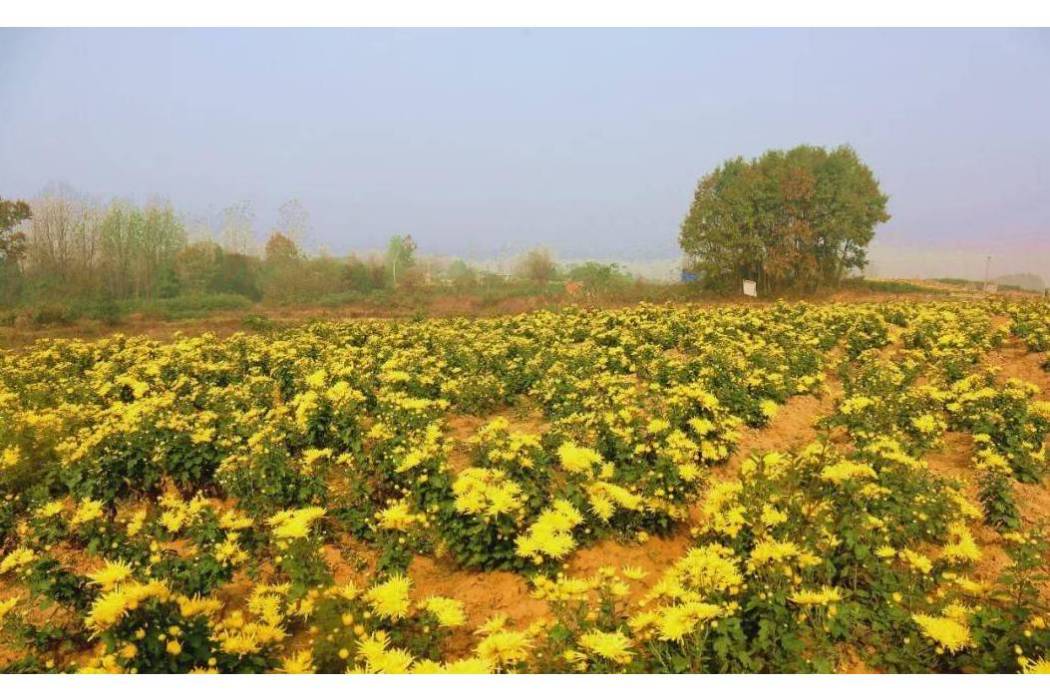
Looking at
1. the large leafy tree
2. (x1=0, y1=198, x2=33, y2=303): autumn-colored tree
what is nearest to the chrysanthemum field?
(x1=0, y1=198, x2=33, y2=303): autumn-colored tree

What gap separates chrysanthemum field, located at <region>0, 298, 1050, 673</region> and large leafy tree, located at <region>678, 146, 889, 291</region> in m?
23.3

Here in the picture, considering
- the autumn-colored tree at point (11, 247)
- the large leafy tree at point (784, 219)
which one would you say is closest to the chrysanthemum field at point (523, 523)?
the autumn-colored tree at point (11, 247)

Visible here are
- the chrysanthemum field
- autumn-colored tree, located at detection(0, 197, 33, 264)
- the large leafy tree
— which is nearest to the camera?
the chrysanthemum field

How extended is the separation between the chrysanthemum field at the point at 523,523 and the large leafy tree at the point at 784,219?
23.3m

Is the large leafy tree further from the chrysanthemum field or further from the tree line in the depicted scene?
the chrysanthemum field

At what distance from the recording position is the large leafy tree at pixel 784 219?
31.3 m

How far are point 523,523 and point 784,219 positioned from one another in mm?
30993

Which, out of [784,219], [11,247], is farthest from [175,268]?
[784,219]

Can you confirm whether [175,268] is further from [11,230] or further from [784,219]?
[784,219]

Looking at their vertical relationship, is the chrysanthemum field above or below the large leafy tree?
below

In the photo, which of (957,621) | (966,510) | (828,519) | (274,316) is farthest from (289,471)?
(274,316)

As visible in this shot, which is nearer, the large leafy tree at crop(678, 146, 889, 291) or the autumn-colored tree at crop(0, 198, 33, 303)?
the autumn-colored tree at crop(0, 198, 33, 303)

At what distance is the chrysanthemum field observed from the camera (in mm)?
3223

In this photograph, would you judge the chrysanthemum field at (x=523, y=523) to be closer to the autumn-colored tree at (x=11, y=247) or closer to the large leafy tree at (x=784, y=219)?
the autumn-colored tree at (x=11, y=247)
